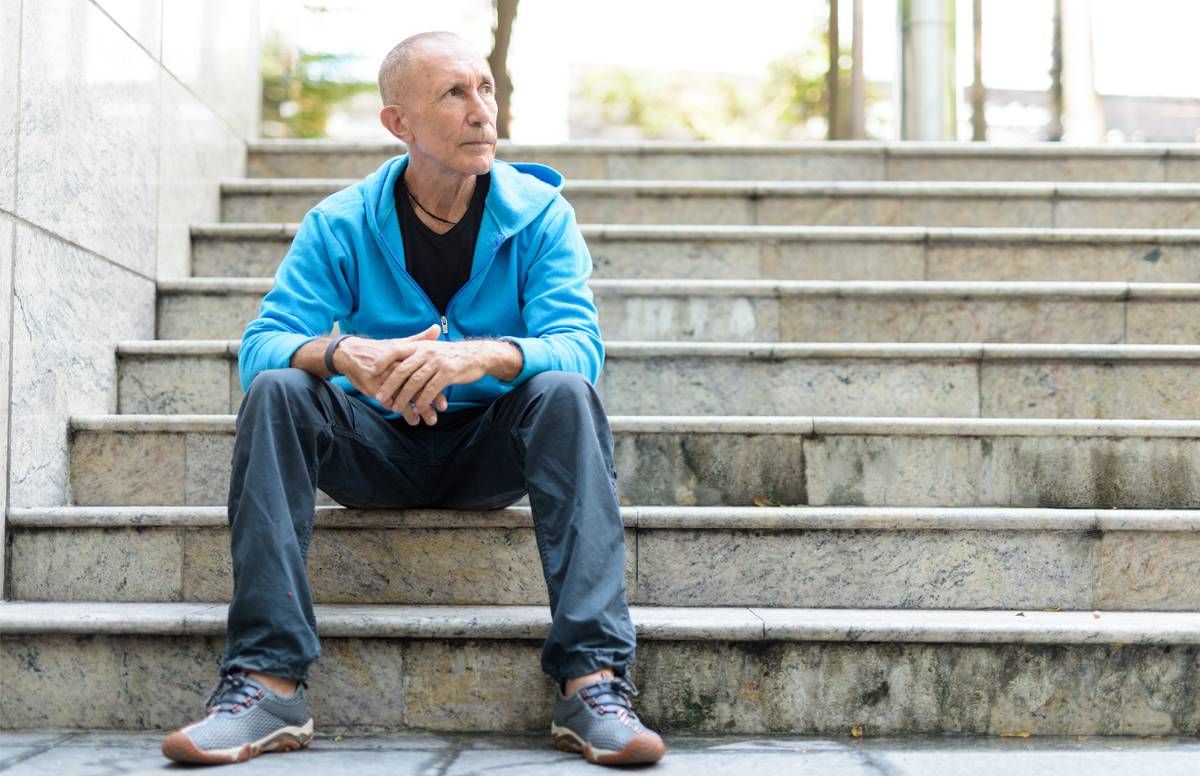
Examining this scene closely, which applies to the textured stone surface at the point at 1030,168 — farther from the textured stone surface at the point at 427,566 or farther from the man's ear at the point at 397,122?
the textured stone surface at the point at 427,566

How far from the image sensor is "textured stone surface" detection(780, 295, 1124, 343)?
373cm

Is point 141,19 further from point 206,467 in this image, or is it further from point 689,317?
point 689,317

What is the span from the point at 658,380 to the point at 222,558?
133cm

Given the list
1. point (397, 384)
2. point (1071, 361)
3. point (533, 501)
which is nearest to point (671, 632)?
point (533, 501)

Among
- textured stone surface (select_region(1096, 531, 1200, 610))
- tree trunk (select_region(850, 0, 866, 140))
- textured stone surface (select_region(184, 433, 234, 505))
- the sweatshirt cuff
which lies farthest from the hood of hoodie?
tree trunk (select_region(850, 0, 866, 140))

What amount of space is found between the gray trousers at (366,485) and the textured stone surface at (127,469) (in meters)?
0.73

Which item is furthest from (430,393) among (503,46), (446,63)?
(503,46)

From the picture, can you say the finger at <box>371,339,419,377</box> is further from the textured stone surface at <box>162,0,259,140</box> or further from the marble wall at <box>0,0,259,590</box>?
the textured stone surface at <box>162,0,259,140</box>

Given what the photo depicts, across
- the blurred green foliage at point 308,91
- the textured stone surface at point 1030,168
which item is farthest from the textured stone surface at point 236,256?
the blurred green foliage at point 308,91

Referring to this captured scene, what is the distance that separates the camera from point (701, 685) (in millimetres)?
2414

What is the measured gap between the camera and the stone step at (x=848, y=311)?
373cm

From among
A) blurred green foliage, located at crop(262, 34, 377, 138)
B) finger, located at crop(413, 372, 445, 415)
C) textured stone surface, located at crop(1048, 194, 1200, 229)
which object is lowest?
finger, located at crop(413, 372, 445, 415)

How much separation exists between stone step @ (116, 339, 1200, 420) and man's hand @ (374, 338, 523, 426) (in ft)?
3.44

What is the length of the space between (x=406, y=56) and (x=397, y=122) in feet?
0.50
